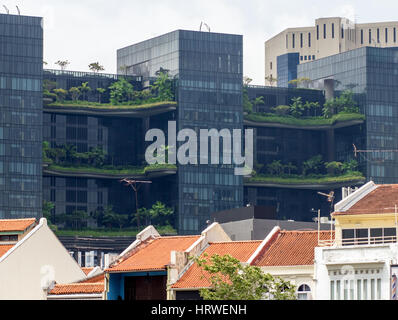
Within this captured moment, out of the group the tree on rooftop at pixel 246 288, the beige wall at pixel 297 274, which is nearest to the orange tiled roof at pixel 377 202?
the beige wall at pixel 297 274

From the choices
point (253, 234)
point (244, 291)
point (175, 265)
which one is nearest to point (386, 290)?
point (244, 291)

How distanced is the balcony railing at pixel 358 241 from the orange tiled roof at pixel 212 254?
20.9 feet

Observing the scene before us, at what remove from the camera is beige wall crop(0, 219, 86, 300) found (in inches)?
4085

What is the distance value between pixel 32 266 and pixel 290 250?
90.8 ft

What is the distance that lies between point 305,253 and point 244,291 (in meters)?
15.4

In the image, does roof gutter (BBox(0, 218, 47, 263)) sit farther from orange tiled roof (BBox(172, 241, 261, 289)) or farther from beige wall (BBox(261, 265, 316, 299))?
beige wall (BBox(261, 265, 316, 299))

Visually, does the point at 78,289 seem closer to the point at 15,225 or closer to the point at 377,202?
the point at 15,225

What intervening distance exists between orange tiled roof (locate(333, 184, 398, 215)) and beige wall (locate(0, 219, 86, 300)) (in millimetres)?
29688

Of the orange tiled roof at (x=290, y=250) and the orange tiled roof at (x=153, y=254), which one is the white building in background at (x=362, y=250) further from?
the orange tiled roof at (x=153, y=254)

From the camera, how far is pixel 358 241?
277 ft

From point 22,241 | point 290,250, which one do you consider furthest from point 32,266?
point 290,250

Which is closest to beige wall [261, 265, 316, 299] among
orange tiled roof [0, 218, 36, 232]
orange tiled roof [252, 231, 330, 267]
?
orange tiled roof [252, 231, 330, 267]

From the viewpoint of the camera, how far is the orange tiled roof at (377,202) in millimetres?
85312
